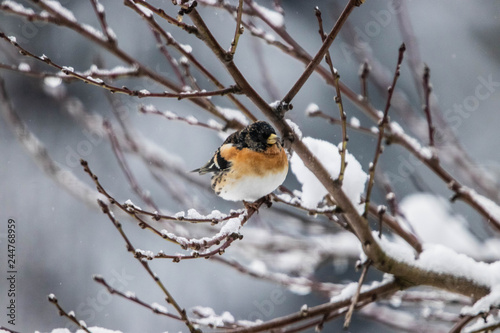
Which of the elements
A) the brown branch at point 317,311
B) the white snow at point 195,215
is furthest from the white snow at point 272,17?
the brown branch at point 317,311

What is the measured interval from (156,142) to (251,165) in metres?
4.61

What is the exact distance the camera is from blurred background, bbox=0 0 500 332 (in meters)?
6.50

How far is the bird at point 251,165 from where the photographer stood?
8.03 feet

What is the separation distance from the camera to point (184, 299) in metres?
6.95

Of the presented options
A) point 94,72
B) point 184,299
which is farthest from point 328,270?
point 94,72

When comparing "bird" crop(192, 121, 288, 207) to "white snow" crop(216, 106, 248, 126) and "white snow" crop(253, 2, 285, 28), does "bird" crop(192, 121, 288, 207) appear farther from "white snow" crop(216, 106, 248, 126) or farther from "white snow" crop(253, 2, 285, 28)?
"white snow" crop(253, 2, 285, 28)

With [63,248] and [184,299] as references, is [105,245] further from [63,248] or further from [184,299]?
[184,299]

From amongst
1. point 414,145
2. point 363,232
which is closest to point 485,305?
point 363,232

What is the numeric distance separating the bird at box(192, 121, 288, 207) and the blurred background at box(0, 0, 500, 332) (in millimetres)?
3479

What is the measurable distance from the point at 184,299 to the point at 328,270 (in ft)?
6.92

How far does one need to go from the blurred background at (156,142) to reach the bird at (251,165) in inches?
137

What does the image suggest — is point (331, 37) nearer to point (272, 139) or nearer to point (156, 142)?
point (272, 139)

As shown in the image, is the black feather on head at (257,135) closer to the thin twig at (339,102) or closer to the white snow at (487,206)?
the thin twig at (339,102)

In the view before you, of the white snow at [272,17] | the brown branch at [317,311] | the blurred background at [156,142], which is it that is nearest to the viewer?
the brown branch at [317,311]
